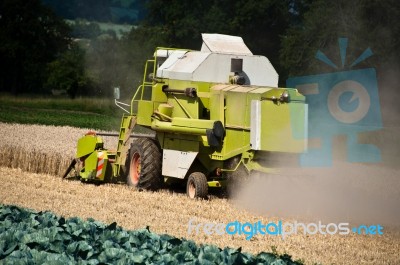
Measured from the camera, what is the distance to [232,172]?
44.2 feet

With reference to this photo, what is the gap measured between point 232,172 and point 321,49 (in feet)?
38.5

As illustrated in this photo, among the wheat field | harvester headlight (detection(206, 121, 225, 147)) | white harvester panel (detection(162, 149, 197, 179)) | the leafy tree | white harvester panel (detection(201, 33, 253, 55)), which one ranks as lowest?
the wheat field

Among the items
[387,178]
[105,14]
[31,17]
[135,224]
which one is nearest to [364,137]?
[387,178]

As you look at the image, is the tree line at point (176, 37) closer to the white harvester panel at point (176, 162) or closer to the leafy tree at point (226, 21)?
the leafy tree at point (226, 21)

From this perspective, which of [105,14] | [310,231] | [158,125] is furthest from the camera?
[105,14]

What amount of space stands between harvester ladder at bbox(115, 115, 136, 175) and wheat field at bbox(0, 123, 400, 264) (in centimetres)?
52

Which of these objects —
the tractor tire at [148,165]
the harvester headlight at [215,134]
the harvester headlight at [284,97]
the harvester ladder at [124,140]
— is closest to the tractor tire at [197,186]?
the harvester headlight at [215,134]

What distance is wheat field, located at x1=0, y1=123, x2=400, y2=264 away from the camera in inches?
378

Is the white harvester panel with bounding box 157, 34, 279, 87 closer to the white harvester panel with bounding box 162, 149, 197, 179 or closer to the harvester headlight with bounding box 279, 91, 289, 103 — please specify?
the white harvester panel with bounding box 162, 149, 197, 179

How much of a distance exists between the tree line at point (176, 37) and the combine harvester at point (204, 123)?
5901 millimetres

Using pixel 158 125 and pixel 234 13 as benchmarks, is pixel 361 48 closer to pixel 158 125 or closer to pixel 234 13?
pixel 158 125

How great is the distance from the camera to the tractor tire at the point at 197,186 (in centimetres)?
1355

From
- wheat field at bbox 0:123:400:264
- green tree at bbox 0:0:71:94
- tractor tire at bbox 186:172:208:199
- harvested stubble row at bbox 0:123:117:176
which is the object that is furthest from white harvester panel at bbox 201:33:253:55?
green tree at bbox 0:0:71:94

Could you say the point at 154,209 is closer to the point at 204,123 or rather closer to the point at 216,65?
the point at 204,123
